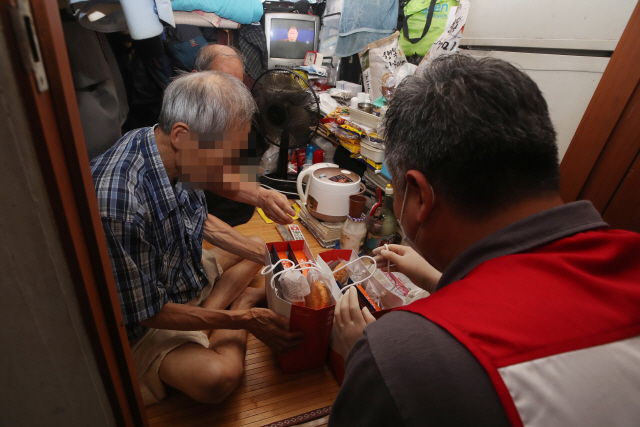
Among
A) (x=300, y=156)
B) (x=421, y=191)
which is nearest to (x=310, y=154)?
(x=300, y=156)

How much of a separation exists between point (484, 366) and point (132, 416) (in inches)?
26.1

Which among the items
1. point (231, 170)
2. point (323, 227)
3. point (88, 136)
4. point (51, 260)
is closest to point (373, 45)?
point (323, 227)

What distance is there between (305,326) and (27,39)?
95cm

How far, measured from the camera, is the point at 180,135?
999 mm

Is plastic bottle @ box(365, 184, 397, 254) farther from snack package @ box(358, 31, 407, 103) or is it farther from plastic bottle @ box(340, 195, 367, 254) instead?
snack package @ box(358, 31, 407, 103)

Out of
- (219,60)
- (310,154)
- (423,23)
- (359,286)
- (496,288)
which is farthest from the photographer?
(310,154)

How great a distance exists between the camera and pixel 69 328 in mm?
456

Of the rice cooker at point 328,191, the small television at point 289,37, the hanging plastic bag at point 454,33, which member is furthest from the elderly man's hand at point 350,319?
the small television at point 289,37

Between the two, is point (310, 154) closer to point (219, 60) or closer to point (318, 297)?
point (219, 60)

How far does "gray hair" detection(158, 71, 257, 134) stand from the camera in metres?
0.99

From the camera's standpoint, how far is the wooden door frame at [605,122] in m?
0.88

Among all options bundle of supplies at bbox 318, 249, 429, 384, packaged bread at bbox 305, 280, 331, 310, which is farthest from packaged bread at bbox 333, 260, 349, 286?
packaged bread at bbox 305, 280, 331, 310

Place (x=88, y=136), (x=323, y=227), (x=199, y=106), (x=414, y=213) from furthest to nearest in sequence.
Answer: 1. (x=323, y=227)
2. (x=88, y=136)
3. (x=199, y=106)
4. (x=414, y=213)

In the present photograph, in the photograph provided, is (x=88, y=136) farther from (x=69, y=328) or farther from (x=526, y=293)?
(x=526, y=293)
